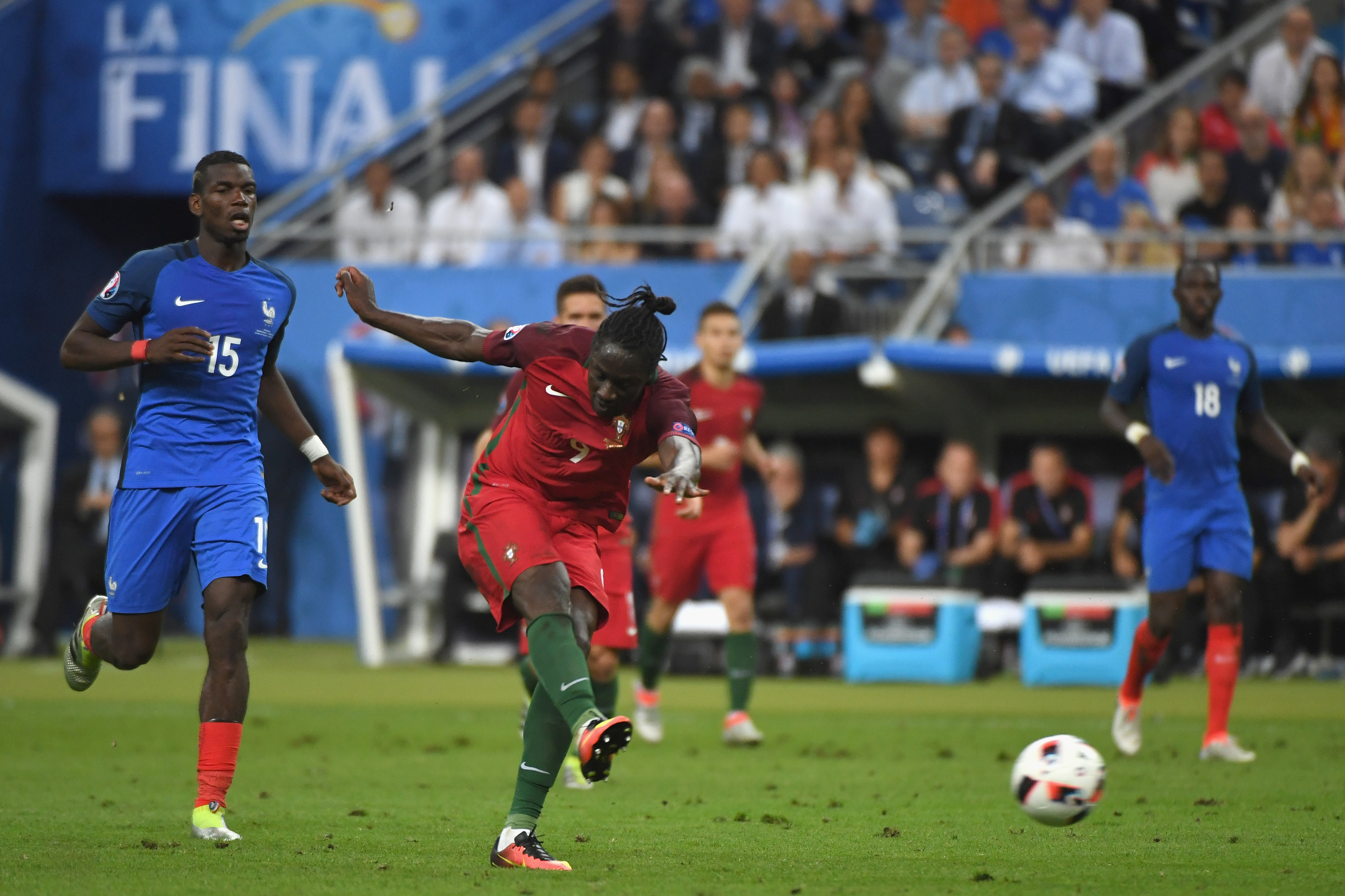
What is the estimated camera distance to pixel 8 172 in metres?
23.1

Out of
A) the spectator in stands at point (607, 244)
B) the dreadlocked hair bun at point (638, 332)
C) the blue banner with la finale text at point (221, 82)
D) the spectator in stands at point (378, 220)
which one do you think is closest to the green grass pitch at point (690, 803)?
the dreadlocked hair bun at point (638, 332)

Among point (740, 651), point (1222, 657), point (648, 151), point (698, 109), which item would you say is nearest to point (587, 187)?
point (648, 151)

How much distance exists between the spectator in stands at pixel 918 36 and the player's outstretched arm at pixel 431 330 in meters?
15.0

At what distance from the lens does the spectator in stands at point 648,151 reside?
1941cm

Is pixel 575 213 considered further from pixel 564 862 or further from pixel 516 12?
pixel 564 862

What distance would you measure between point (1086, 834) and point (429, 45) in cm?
1897

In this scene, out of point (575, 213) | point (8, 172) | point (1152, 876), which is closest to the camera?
point (1152, 876)

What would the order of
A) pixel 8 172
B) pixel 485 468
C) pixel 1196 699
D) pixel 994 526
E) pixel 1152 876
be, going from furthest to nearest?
1. pixel 8 172
2. pixel 994 526
3. pixel 1196 699
4. pixel 485 468
5. pixel 1152 876

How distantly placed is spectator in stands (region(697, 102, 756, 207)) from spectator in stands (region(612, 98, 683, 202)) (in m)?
0.35

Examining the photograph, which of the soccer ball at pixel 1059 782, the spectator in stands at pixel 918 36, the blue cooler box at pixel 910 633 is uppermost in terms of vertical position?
the spectator in stands at pixel 918 36

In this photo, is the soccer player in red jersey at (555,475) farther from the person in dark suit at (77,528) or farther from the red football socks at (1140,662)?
the person in dark suit at (77,528)

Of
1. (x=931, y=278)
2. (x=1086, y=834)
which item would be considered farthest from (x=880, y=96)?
(x=1086, y=834)

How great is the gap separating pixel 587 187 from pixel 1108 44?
20.1 ft

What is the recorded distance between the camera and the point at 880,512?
16.9m
